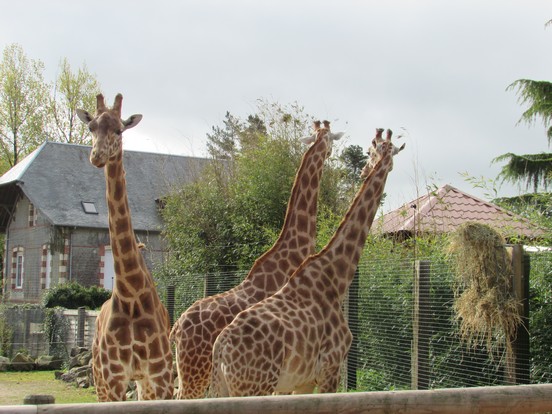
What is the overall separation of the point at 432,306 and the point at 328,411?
196 inches

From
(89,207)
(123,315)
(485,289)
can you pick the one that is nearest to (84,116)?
(123,315)

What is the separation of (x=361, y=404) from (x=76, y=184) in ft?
98.0

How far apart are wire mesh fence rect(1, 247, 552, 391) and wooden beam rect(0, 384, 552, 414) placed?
9.67 feet

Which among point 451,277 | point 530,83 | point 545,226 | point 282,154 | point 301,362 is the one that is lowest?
point 301,362

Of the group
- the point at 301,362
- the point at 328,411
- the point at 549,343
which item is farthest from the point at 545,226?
the point at 328,411

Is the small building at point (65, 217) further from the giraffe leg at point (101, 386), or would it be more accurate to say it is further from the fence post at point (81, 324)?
the giraffe leg at point (101, 386)

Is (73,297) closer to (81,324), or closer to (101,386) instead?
(81,324)

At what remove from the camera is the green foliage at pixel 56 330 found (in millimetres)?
19562

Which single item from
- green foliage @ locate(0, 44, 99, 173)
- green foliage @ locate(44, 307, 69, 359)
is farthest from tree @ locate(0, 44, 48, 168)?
green foliage @ locate(44, 307, 69, 359)

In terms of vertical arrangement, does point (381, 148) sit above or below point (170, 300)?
above

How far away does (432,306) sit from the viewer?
8078 mm

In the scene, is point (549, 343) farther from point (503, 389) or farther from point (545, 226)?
point (503, 389)

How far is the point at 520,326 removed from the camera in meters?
6.61

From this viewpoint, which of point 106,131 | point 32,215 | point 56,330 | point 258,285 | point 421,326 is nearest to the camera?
Result: point 106,131
